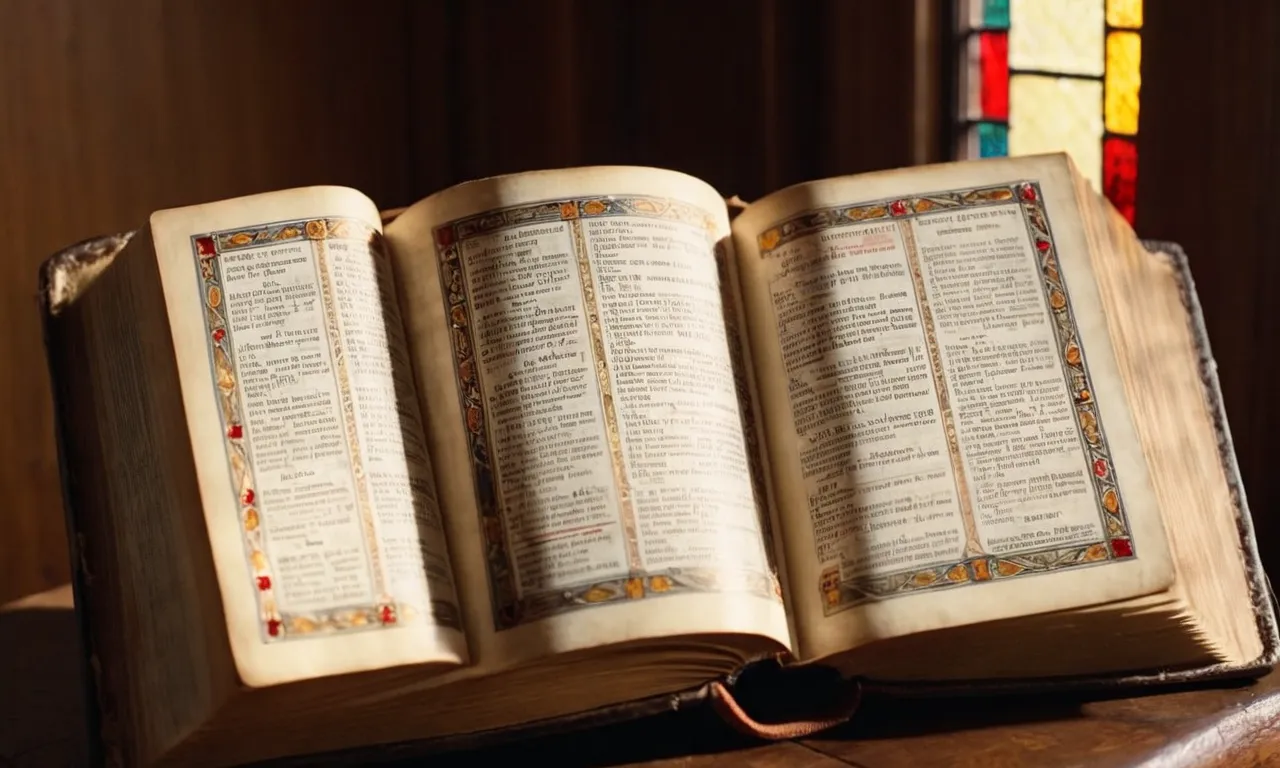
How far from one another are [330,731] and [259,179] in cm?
85

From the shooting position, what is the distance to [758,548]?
2.28 ft

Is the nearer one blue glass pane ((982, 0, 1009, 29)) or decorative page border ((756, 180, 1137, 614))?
decorative page border ((756, 180, 1137, 614))

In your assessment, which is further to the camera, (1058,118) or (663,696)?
(1058,118)

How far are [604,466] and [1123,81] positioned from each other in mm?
863

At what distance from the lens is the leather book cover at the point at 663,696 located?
0.66 m

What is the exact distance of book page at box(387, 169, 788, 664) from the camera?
651mm

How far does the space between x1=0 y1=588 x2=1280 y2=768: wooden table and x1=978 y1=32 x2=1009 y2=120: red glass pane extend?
2.47 feet

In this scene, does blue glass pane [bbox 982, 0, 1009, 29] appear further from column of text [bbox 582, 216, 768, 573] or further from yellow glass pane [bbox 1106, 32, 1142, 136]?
column of text [bbox 582, 216, 768, 573]

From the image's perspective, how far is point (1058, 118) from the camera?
135cm

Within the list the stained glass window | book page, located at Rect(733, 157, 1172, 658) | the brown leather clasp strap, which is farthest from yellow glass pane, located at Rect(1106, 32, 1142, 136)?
the brown leather clasp strap

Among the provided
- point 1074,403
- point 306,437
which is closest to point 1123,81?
point 1074,403

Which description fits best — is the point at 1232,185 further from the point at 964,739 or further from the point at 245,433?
the point at 245,433

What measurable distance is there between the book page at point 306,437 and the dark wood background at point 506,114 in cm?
57

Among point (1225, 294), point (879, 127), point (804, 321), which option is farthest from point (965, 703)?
point (879, 127)
